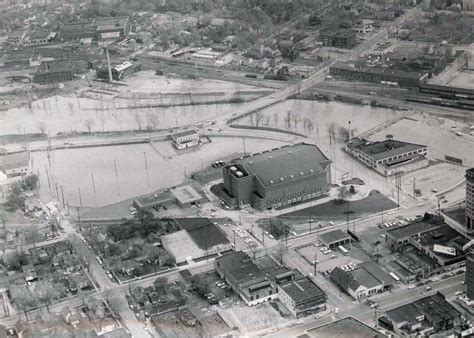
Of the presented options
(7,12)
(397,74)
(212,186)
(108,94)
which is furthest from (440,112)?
(7,12)

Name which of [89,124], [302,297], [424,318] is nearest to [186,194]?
[302,297]

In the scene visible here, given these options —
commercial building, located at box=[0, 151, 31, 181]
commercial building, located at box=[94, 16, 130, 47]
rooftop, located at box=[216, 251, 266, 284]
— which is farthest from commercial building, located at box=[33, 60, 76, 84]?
rooftop, located at box=[216, 251, 266, 284]

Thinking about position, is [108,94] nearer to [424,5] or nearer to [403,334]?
[424,5]

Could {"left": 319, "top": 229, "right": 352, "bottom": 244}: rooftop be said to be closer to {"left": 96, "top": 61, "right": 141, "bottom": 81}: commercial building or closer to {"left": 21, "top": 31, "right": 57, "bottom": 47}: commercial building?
{"left": 96, "top": 61, "right": 141, "bottom": 81}: commercial building

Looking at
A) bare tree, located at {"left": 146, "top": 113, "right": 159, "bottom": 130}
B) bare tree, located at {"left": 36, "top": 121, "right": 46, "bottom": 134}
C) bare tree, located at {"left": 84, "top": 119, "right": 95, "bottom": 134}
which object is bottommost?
bare tree, located at {"left": 146, "top": 113, "right": 159, "bottom": 130}

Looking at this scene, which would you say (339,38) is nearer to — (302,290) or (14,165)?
(14,165)

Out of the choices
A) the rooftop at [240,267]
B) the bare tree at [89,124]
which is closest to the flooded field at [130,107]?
the bare tree at [89,124]

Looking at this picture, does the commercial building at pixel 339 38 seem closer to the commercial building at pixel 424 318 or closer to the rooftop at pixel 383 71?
the rooftop at pixel 383 71
